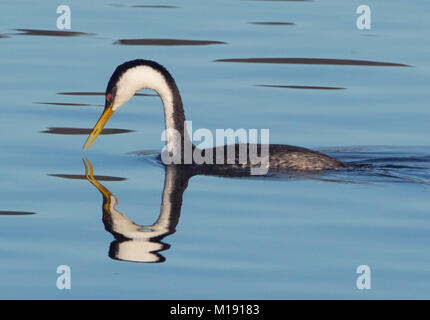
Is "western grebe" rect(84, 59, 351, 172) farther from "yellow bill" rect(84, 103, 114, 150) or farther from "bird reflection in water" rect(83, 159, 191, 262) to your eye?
"bird reflection in water" rect(83, 159, 191, 262)

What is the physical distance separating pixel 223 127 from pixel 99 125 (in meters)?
1.94

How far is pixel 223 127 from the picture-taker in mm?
14414

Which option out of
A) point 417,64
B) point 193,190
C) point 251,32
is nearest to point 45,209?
point 193,190

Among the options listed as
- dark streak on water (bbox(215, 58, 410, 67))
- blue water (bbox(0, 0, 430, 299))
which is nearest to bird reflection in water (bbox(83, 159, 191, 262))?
blue water (bbox(0, 0, 430, 299))

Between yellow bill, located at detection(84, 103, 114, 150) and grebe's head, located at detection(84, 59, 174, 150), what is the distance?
141 millimetres

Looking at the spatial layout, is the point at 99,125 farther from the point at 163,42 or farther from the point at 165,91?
the point at 163,42

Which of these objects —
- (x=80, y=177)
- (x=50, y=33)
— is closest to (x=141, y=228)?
(x=80, y=177)

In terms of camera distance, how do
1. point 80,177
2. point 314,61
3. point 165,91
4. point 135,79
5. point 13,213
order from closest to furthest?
point 13,213 < point 80,177 < point 135,79 < point 165,91 < point 314,61

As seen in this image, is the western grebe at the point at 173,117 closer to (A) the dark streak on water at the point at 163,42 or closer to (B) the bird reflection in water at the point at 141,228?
(B) the bird reflection in water at the point at 141,228

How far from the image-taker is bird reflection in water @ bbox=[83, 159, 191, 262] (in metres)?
9.47

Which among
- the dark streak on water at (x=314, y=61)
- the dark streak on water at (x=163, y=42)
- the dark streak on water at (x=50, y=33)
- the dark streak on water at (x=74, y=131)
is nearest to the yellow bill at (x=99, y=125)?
the dark streak on water at (x=74, y=131)

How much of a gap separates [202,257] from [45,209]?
87.8 inches

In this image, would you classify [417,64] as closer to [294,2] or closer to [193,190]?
[294,2]

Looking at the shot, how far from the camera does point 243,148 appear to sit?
12.5 meters
